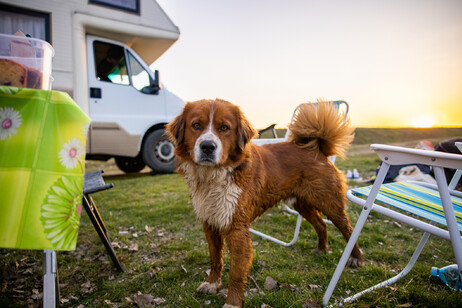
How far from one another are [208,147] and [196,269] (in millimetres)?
1344

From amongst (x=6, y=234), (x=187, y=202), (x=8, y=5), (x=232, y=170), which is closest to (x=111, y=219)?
(x=187, y=202)

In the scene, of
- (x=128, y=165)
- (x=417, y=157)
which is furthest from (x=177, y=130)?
(x=128, y=165)

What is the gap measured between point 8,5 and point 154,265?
5581mm

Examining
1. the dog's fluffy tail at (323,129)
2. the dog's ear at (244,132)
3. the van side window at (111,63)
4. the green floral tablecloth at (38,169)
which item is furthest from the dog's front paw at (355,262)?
the van side window at (111,63)

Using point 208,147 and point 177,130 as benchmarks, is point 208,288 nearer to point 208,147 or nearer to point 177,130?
point 208,147

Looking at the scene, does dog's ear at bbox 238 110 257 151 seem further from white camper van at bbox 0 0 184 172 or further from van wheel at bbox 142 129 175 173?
van wheel at bbox 142 129 175 173

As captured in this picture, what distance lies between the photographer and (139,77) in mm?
6496

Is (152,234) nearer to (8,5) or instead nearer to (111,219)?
(111,219)

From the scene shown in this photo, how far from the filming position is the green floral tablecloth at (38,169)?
1094 mm

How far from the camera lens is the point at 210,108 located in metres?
2.08

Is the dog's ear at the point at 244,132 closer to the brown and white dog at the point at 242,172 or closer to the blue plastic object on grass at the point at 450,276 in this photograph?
the brown and white dog at the point at 242,172

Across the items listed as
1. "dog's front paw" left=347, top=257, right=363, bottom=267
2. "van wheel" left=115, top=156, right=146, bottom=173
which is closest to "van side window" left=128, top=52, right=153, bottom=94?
"van wheel" left=115, top=156, right=146, bottom=173

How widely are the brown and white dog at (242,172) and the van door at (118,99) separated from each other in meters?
4.45

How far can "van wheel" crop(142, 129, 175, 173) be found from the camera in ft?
22.2
